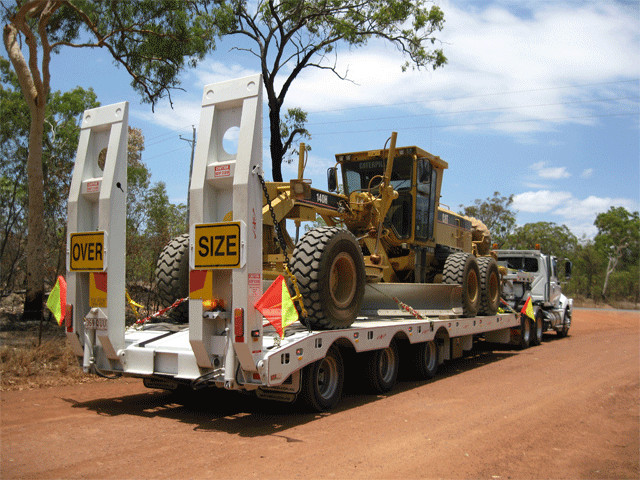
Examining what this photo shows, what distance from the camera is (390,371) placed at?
9219 millimetres

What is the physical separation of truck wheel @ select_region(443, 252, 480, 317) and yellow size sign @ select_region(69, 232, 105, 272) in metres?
6.63

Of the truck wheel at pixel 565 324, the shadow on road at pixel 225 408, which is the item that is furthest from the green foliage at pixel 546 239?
the shadow on road at pixel 225 408

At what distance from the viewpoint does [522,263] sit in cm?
1798

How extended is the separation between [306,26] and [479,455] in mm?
15437

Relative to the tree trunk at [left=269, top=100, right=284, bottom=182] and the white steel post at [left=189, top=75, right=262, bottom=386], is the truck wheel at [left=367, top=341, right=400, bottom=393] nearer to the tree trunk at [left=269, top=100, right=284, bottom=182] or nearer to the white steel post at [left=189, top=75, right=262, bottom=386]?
the white steel post at [left=189, top=75, right=262, bottom=386]

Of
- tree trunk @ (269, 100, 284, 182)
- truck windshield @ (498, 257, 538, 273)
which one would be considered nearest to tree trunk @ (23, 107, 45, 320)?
tree trunk @ (269, 100, 284, 182)

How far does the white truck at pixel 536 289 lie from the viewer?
1602 centimetres

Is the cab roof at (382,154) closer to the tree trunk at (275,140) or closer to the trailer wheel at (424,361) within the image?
the trailer wheel at (424,361)

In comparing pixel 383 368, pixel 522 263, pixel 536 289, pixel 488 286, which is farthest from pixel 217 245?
pixel 522 263

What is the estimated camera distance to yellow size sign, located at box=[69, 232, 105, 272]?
23.7 ft

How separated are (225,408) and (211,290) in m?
1.99

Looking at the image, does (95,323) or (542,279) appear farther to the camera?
(542,279)

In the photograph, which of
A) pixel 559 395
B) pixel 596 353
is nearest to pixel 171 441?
pixel 559 395

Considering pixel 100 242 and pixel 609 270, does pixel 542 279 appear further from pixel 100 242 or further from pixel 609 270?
pixel 609 270
